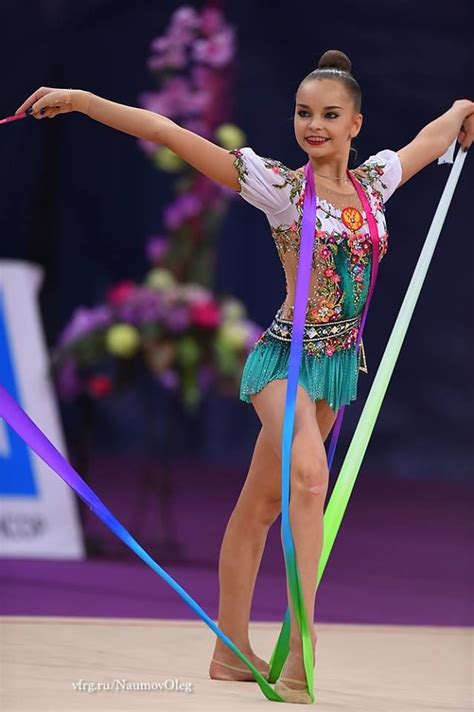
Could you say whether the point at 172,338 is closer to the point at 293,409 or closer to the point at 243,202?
the point at 293,409

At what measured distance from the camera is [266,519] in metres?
3.25

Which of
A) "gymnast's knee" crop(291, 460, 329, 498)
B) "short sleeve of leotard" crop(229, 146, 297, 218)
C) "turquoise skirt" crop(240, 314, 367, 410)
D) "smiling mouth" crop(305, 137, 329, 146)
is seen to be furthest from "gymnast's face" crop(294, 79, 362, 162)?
"gymnast's knee" crop(291, 460, 329, 498)

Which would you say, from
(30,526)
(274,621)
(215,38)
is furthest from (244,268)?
(274,621)

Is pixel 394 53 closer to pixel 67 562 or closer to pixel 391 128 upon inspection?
pixel 391 128

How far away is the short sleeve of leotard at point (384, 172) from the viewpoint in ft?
10.7

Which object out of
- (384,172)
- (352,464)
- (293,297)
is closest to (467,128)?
(384,172)

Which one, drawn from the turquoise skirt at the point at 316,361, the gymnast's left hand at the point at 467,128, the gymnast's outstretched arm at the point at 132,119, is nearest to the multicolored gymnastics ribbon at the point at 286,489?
the turquoise skirt at the point at 316,361

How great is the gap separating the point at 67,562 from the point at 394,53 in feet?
14.6

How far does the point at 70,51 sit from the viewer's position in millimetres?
9102

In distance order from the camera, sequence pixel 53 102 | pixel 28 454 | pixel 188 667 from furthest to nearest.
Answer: pixel 28 454, pixel 188 667, pixel 53 102

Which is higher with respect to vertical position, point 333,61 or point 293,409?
point 333,61

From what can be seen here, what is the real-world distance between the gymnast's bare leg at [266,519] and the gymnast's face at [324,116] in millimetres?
505

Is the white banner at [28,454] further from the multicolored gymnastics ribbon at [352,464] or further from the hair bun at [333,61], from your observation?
the hair bun at [333,61]

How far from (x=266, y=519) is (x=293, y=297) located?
50 centimetres
